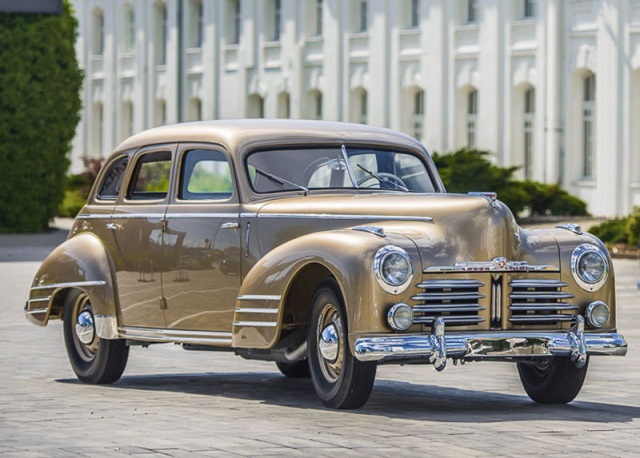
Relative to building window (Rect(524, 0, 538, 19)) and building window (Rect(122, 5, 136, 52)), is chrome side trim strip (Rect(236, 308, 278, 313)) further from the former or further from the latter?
building window (Rect(122, 5, 136, 52))

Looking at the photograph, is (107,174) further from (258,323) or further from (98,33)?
(98,33)

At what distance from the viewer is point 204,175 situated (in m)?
10.9

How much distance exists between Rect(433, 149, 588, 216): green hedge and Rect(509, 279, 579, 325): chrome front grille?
28.2m

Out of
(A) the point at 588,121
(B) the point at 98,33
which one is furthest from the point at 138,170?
(B) the point at 98,33

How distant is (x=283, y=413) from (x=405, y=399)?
113cm

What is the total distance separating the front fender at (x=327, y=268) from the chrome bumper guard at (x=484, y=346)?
0.18 metres

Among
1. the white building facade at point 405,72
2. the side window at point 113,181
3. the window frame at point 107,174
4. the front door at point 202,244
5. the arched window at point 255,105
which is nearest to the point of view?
the front door at point 202,244

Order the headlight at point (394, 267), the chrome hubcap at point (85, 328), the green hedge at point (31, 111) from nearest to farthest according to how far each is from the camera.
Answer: the headlight at point (394, 267) < the chrome hubcap at point (85, 328) < the green hedge at point (31, 111)

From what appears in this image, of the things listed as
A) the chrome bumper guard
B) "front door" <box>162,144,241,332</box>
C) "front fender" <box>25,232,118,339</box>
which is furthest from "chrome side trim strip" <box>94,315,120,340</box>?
the chrome bumper guard

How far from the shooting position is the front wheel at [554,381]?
9648mm

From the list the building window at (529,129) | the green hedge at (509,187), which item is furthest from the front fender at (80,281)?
the building window at (529,129)

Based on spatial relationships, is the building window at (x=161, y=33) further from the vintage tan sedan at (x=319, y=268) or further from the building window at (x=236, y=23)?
the vintage tan sedan at (x=319, y=268)

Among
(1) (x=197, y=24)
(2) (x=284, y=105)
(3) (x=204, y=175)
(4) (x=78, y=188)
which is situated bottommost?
(4) (x=78, y=188)

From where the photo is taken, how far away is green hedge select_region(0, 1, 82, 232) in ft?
129
